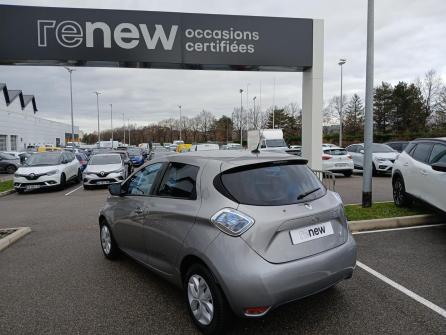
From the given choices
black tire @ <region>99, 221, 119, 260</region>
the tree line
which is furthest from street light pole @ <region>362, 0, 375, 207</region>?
the tree line

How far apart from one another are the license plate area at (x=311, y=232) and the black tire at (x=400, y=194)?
5.01 meters

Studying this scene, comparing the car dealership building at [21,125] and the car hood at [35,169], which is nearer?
the car hood at [35,169]

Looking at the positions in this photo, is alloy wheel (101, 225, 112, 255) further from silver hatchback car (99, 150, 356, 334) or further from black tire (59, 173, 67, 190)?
black tire (59, 173, 67, 190)

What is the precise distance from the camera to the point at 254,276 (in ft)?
9.10

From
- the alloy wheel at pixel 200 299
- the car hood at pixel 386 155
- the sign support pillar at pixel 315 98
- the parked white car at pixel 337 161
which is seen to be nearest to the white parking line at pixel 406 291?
the alloy wheel at pixel 200 299

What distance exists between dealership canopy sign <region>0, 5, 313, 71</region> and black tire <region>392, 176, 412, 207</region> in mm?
4238

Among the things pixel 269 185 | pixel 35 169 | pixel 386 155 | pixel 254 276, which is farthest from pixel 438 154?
pixel 35 169

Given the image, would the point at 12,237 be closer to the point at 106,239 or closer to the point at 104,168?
the point at 106,239

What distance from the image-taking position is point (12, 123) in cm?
5016

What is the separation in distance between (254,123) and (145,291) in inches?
2565

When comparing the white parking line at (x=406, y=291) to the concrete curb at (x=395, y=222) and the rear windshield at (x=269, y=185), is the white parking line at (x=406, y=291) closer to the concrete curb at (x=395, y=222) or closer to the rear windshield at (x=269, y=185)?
the rear windshield at (x=269, y=185)

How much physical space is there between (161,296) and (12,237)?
393cm

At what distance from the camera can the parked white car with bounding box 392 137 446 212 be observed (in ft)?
19.6

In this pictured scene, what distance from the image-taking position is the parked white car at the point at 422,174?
5.98 m
